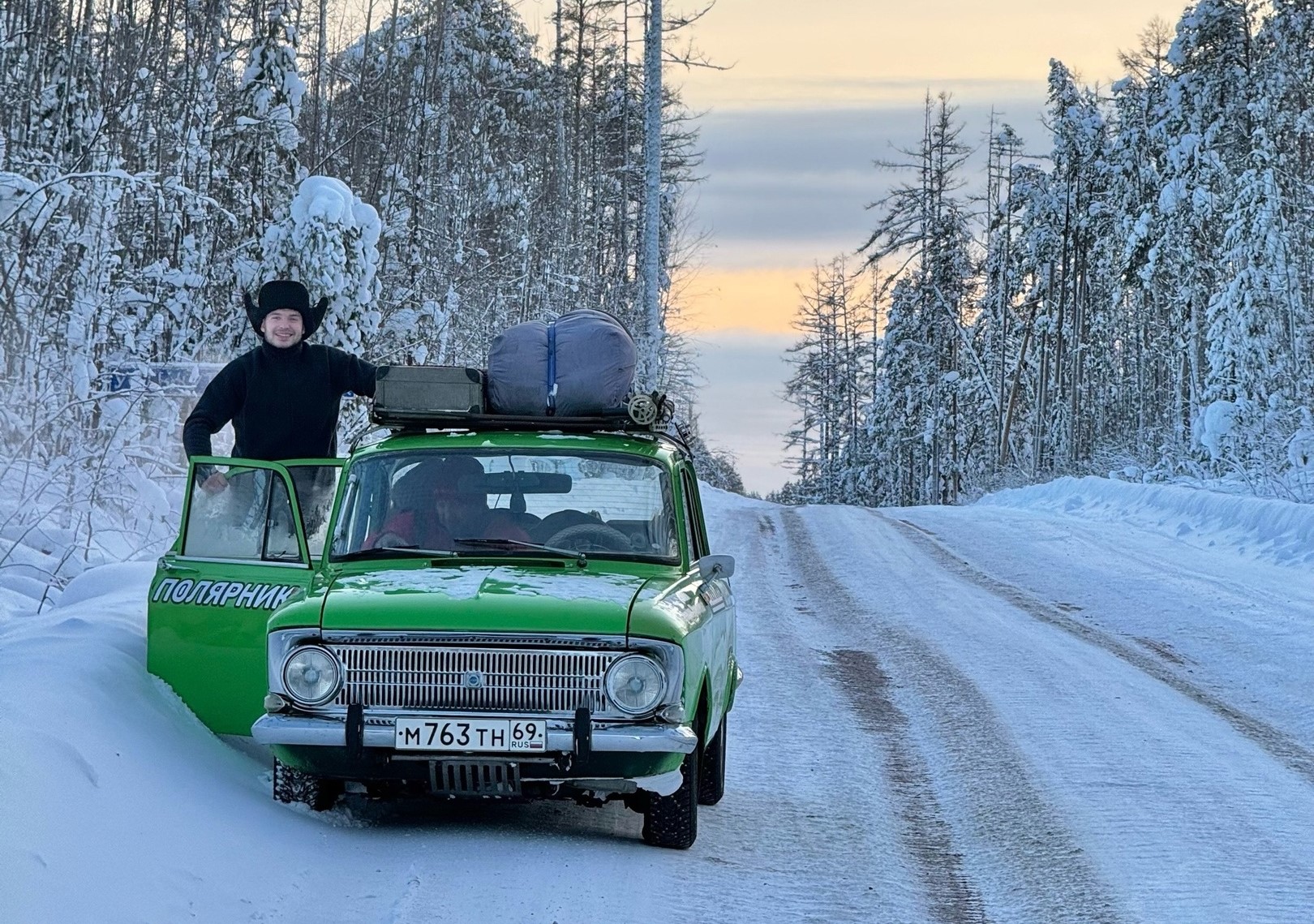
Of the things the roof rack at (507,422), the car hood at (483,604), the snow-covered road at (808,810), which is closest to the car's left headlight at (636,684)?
the car hood at (483,604)

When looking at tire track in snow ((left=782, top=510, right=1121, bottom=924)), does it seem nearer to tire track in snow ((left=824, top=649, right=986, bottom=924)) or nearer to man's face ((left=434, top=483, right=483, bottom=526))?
tire track in snow ((left=824, top=649, right=986, bottom=924))

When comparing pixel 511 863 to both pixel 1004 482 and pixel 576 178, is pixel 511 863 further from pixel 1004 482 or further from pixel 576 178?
pixel 576 178

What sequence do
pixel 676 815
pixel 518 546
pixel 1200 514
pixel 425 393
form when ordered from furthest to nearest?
pixel 1200 514 < pixel 425 393 < pixel 518 546 < pixel 676 815

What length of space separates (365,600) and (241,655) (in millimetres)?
1178

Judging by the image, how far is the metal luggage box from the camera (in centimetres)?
738

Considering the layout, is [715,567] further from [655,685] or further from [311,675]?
[311,675]

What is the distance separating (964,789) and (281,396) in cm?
424

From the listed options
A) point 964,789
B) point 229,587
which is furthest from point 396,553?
point 964,789

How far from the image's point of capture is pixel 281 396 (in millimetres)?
8453

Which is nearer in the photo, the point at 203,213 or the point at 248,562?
the point at 248,562

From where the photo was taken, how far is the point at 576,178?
47594mm

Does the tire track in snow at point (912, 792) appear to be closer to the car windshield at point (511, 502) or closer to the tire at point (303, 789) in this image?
the car windshield at point (511, 502)

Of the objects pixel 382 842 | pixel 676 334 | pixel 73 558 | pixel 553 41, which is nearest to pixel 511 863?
pixel 382 842

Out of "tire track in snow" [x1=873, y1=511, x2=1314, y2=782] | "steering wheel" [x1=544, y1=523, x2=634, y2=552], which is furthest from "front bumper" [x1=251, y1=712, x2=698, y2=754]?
"tire track in snow" [x1=873, y1=511, x2=1314, y2=782]
